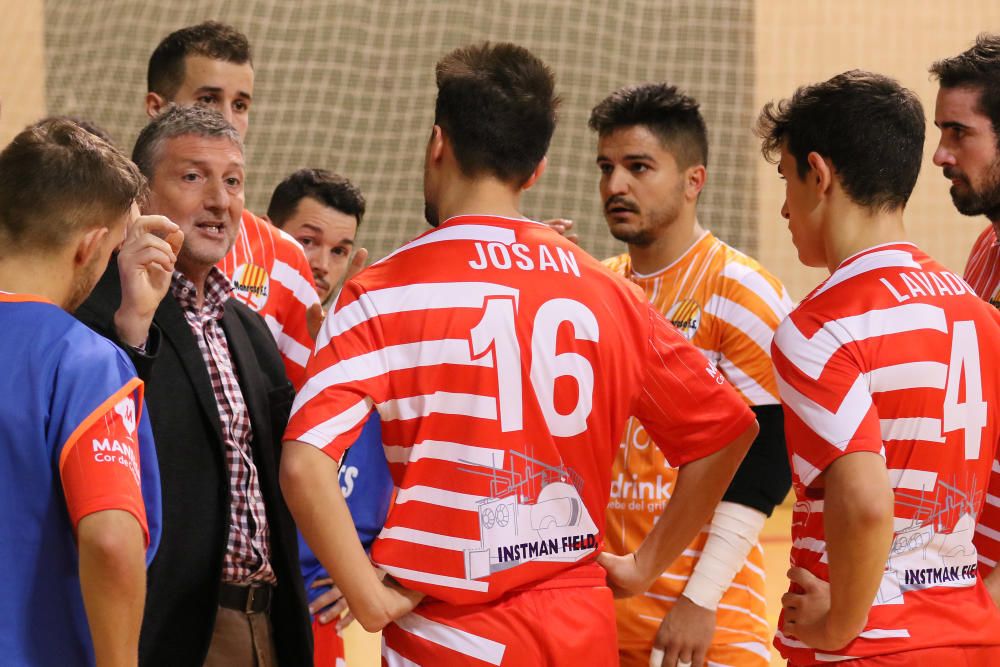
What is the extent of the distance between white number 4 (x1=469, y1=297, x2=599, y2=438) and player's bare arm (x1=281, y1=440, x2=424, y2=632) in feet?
1.08

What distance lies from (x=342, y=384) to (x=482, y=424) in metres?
0.26

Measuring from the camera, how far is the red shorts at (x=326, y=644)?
10.2 feet

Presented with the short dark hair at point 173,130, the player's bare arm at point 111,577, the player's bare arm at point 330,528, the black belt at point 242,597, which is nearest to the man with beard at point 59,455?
the player's bare arm at point 111,577

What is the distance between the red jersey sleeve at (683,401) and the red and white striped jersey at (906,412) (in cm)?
13

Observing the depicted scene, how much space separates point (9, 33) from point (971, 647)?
26.6ft

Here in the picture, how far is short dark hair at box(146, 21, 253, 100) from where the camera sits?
4004 mm

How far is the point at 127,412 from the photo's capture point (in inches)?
72.8

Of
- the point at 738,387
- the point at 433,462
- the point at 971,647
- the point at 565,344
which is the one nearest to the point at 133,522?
the point at 433,462

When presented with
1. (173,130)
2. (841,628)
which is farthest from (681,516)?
(173,130)

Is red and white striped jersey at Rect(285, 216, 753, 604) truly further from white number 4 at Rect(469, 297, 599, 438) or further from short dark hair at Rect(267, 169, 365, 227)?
short dark hair at Rect(267, 169, 365, 227)

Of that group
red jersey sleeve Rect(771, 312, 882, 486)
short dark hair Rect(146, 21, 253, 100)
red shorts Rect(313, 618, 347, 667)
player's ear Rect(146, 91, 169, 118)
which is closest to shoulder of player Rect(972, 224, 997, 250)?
red jersey sleeve Rect(771, 312, 882, 486)

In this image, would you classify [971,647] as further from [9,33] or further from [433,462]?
[9,33]

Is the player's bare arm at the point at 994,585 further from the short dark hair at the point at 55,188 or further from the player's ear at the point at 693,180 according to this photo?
the short dark hair at the point at 55,188

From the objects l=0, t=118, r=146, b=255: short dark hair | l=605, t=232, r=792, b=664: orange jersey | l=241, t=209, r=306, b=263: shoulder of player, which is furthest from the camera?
l=241, t=209, r=306, b=263: shoulder of player
